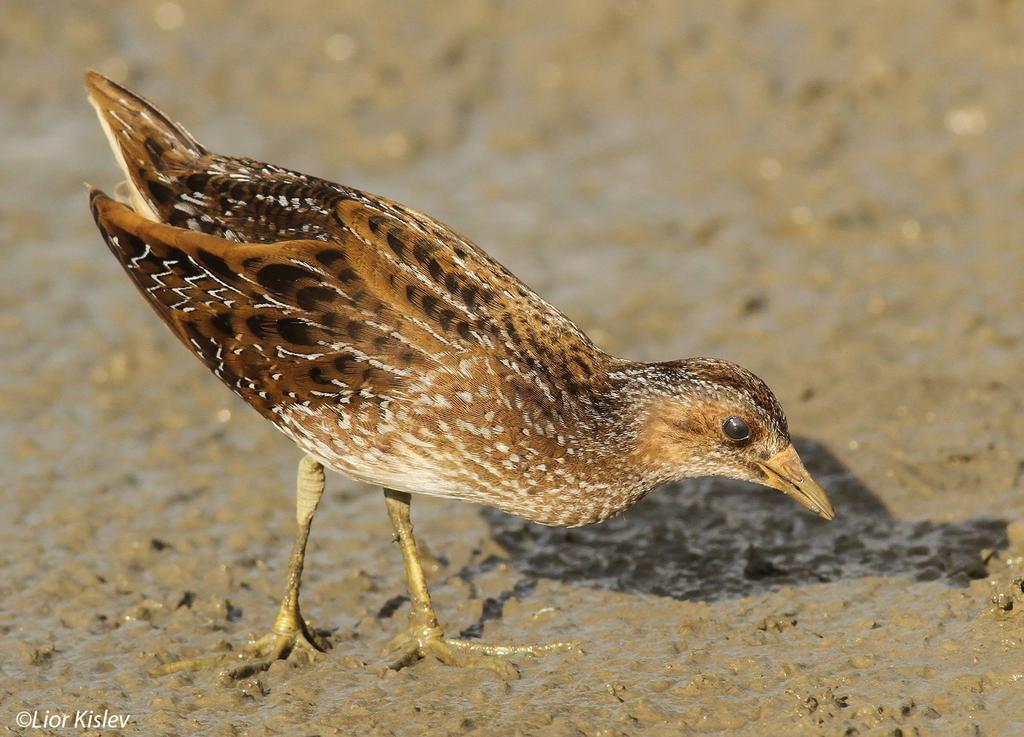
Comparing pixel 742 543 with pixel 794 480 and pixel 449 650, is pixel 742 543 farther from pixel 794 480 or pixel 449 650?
pixel 449 650

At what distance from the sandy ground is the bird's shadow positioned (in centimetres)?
2

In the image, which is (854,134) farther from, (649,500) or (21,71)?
(21,71)

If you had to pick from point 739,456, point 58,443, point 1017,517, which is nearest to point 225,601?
point 58,443

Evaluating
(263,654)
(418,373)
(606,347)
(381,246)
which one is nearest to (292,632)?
(263,654)

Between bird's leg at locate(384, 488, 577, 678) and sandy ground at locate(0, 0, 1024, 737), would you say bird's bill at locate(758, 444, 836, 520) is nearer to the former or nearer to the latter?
sandy ground at locate(0, 0, 1024, 737)

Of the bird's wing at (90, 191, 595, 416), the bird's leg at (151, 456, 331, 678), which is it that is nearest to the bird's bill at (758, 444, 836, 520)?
the bird's wing at (90, 191, 595, 416)

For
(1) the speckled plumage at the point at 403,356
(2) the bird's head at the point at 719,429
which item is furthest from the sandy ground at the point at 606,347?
(1) the speckled plumage at the point at 403,356

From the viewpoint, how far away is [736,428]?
698cm

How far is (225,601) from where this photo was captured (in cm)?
790

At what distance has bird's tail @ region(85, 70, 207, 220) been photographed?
7.60m

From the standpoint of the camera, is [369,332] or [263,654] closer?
[369,332]

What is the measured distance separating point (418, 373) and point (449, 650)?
1.42 m

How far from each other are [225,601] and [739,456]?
2757 mm

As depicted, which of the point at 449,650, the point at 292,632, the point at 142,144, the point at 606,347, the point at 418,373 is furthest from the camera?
the point at 606,347
